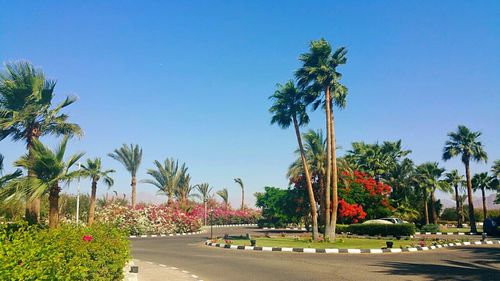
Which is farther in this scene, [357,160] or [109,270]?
[357,160]

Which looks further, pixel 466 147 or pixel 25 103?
pixel 466 147

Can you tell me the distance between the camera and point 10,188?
17156 millimetres

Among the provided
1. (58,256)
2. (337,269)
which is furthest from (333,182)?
(58,256)

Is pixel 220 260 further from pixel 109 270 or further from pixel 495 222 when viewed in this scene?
pixel 495 222

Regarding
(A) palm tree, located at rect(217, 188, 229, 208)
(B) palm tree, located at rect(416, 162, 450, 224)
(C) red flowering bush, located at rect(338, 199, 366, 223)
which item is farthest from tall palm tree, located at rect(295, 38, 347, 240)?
(A) palm tree, located at rect(217, 188, 229, 208)

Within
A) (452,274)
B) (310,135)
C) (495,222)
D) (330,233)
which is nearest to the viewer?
(452,274)

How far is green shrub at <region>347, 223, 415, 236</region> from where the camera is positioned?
32.2 m

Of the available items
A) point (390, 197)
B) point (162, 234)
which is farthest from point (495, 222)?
point (162, 234)

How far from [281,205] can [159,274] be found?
112 ft

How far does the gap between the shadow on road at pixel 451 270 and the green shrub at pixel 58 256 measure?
28.6 feet

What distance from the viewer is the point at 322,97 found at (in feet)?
96.3

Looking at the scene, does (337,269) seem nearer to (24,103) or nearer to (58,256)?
(58,256)

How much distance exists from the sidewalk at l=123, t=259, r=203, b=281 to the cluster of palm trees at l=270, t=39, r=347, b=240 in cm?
1407

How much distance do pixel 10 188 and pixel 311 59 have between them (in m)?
19.5
